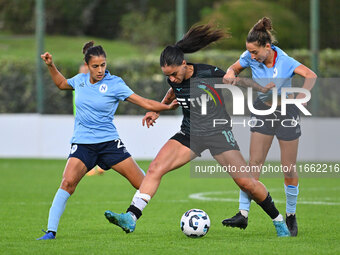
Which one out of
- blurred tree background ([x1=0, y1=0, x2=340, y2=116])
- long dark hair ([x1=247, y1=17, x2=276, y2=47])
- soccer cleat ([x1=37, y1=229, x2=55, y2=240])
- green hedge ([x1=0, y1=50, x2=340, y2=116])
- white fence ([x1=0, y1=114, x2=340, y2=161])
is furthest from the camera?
blurred tree background ([x1=0, y1=0, x2=340, y2=116])

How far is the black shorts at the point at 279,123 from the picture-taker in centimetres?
816

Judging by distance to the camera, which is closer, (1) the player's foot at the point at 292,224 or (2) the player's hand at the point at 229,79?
(2) the player's hand at the point at 229,79

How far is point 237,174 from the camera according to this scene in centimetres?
773

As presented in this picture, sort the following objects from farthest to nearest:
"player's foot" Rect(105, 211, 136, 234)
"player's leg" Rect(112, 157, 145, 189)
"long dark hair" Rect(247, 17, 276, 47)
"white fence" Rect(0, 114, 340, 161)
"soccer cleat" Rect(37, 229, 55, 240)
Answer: "white fence" Rect(0, 114, 340, 161) → "player's leg" Rect(112, 157, 145, 189) → "long dark hair" Rect(247, 17, 276, 47) → "soccer cleat" Rect(37, 229, 55, 240) → "player's foot" Rect(105, 211, 136, 234)

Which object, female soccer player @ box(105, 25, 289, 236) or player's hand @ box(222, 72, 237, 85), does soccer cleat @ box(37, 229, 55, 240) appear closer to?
female soccer player @ box(105, 25, 289, 236)

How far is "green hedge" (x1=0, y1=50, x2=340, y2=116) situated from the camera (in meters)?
18.6

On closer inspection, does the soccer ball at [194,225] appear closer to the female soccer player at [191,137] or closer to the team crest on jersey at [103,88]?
the female soccer player at [191,137]

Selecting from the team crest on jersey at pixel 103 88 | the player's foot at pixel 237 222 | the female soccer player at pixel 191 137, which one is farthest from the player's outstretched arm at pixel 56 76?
the player's foot at pixel 237 222

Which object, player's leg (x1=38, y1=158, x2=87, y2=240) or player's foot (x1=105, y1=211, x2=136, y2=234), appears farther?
player's leg (x1=38, y1=158, x2=87, y2=240)

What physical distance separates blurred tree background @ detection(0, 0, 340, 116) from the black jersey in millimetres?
11054

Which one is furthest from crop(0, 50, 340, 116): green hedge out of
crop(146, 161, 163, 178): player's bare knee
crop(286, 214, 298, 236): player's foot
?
crop(146, 161, 163, 178): player's bare knee

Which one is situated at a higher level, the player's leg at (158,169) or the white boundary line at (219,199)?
the player's leg at (158,169)

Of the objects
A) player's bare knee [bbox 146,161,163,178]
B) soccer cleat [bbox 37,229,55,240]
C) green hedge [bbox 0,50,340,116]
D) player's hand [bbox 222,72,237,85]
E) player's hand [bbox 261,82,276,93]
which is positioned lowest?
green hedge [bbox 0,50,340,116]

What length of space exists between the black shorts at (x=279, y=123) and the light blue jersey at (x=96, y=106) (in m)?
1.39
